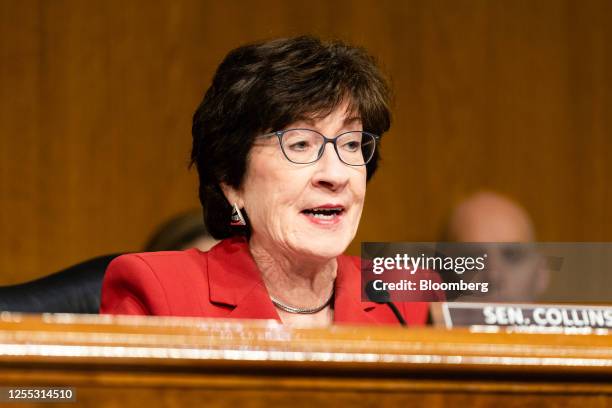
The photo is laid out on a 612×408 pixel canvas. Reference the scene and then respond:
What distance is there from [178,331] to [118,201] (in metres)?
2.11

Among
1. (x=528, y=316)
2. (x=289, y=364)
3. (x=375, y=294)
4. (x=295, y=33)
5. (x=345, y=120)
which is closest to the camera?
(x=289, y=364)

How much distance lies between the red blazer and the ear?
65mm

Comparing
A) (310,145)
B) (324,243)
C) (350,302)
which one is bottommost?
(350,302)

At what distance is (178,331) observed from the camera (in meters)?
0.84

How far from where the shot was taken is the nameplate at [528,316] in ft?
3.37

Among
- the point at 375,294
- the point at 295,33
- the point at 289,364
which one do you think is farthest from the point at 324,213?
the point at 295,33

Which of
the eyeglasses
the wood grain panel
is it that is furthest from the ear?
the wood grain panel

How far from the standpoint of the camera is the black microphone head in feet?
3.68

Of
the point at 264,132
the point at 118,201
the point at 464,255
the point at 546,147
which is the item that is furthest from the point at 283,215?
the point at 546,147

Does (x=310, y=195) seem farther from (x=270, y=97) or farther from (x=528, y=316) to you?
(x=528, y=316)

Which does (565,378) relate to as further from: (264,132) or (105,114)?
(105,114)

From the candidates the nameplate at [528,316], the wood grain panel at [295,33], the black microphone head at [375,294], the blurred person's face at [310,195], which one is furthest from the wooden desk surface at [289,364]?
the wood grain panel at [295,33]

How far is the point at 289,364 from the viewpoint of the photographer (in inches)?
33.0

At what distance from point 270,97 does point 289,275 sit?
10.0 inches
